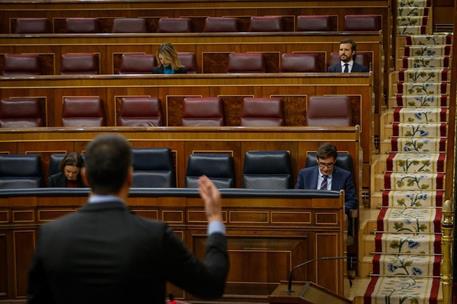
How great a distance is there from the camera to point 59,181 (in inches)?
126

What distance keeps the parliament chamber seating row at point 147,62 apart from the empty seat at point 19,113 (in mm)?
512

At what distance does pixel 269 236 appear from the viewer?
8.93ft

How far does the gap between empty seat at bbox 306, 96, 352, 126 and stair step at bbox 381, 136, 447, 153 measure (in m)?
0.44

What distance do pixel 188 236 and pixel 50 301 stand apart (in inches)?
60.9

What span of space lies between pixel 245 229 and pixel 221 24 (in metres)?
2.40

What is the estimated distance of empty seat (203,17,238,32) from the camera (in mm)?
4953

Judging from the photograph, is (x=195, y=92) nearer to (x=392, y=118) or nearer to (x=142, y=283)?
(x=392, y=118)

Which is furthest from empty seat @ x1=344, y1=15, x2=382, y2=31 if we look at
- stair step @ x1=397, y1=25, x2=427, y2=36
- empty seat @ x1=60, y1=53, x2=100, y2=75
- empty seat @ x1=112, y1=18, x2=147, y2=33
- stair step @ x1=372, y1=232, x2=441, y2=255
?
stair step @ x1=372, y1=232, x2=441, y2=255

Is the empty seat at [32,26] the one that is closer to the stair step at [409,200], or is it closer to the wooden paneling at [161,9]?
the wooden paneling at [161,9]

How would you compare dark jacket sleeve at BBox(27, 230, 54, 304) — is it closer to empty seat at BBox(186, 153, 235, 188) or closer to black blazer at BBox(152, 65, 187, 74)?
empty seat at BBox(186, 153, 235, 188)

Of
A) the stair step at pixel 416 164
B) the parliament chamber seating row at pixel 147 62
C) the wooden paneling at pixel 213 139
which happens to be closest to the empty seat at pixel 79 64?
the parliament chamber seating row at pixel 147 62

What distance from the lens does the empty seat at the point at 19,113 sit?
399 cm

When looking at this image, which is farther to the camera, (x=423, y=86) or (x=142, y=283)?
(x=423, y=86)

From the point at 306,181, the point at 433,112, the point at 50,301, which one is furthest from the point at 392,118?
the point at 50,301
